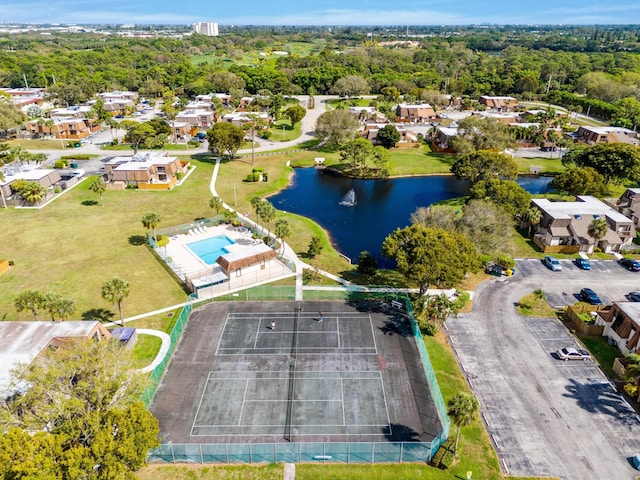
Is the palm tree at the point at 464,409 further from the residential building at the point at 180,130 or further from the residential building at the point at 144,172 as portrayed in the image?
the residential building at the point at 180,130

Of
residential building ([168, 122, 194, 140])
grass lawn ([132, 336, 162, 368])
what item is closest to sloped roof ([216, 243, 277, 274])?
grass lawn ([132, 336, 162, 368])

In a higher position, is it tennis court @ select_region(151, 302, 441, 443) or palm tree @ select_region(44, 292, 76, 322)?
palm tree @ select_region(44, 292, 76, 322)

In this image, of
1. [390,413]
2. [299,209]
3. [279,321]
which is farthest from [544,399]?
[299,209]

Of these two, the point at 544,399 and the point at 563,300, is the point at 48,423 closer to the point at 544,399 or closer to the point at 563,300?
the point at 544,399

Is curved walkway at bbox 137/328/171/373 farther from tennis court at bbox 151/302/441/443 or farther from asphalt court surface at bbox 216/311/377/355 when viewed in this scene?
asphalt court surface at bbox 216/311/377/355

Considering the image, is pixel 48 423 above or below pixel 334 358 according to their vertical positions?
above

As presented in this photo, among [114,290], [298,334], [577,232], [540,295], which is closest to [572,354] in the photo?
[540,295]
